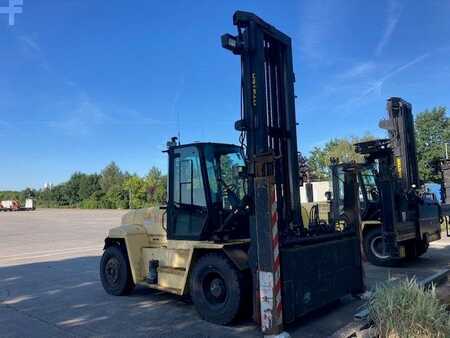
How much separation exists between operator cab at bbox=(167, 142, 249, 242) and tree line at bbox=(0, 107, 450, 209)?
0.87 m

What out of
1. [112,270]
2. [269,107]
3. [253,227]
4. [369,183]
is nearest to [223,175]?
[269,107]

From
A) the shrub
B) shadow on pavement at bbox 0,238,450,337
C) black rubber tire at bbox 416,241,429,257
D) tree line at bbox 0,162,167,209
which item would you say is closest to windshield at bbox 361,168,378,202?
black rubber tire at bbox 416,241,429,257

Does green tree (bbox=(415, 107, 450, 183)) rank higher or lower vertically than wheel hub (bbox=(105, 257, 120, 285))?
higher

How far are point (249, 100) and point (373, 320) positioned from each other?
318 cm

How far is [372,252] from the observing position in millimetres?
11078

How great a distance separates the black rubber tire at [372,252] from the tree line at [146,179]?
2.17 meters

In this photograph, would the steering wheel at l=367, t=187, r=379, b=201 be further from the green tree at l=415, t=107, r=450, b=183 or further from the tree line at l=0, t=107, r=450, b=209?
the green tree at l=415, t=107, r=450, b=183

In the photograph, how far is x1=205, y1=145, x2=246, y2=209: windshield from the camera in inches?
272

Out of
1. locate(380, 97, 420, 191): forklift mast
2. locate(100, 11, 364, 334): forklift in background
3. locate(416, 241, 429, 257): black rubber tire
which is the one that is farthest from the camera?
locate(416, 241, 429, 257): black rubber tire

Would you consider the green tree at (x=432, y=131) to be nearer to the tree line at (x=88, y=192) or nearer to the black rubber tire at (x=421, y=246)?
the tree line at (x=88, y=192)

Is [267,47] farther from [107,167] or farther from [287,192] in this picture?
[107,167]

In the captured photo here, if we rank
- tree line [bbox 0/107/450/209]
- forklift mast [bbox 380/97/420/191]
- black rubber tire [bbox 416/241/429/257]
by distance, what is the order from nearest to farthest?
forklift mast [bbox 380/97/420/191] → black rubber tire [bbox 416/241/429/257] → tree line [bbox 0/107/450/209]

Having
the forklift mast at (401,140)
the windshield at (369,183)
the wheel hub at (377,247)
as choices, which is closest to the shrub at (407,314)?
the wheel hub at (377,247)

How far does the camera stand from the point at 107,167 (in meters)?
98.8
